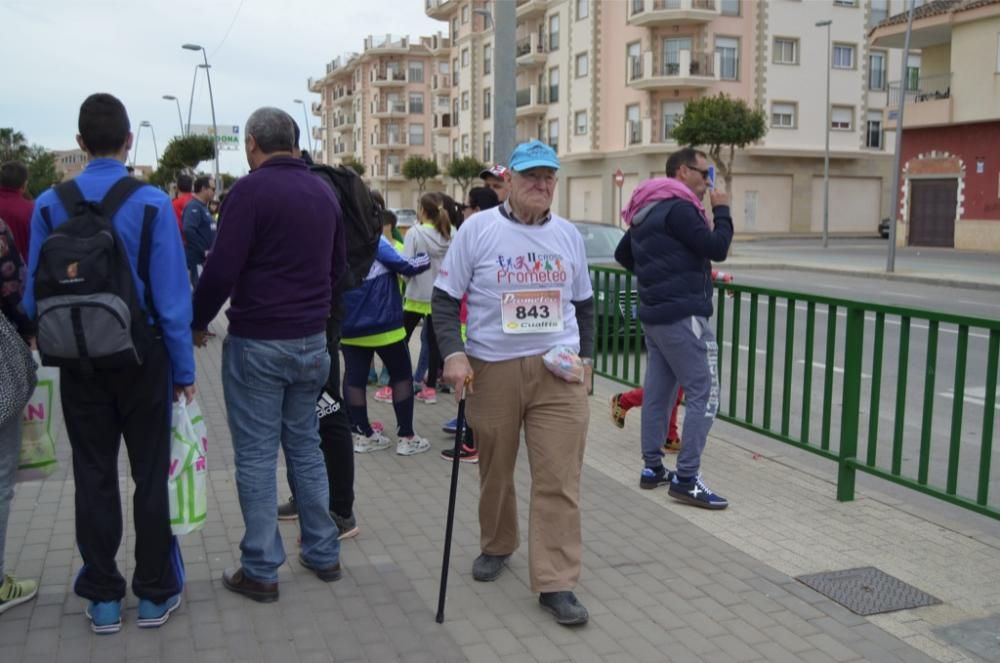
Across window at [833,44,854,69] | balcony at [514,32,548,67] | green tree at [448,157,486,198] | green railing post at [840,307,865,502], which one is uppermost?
balcony at [514,32,548,67]

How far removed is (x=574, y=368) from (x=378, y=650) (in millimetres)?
1346

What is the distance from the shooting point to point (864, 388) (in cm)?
920

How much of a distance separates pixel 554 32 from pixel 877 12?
17.5 meters

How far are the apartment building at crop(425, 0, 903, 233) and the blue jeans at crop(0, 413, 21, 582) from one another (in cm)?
4648

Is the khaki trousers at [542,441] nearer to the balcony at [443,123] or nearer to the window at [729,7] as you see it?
the window at [729,7]

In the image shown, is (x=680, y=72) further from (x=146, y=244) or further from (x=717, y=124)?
(x=146, y=244)

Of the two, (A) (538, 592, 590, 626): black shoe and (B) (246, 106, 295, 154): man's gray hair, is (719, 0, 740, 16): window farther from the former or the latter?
(A) (538, 592, 590, 626): black shoe

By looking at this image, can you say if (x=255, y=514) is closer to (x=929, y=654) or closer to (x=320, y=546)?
(x=320, y=546)

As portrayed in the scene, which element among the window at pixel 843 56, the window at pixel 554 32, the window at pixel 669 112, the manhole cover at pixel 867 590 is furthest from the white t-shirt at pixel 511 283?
the window at pixel 554 32

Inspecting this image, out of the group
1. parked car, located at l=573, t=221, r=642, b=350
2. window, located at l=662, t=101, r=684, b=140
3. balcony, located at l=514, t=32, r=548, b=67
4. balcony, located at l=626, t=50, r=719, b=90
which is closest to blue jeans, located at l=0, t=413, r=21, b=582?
parked car, located at l=573, t=221, r=642, b=350

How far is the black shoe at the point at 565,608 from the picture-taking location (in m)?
3.94

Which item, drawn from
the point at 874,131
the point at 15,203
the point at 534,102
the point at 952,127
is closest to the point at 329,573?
the point at 15,203

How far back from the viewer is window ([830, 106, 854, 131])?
2000 inches

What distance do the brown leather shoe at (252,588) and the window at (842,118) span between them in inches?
2015
